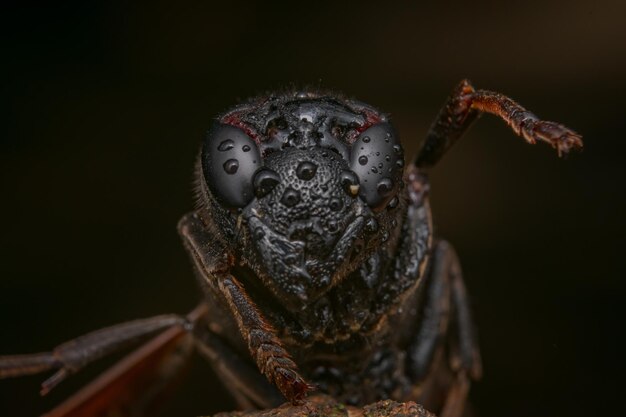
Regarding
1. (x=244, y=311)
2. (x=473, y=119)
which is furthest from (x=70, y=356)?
(x=473, y=119)

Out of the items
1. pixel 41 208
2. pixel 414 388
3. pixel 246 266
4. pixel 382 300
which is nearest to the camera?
pixel 246 266

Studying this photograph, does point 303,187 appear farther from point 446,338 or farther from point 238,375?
point 446,338

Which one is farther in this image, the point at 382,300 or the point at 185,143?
the point at 185,143

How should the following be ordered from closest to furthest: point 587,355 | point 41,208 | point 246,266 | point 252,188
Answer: point 252,188, point 246,266, point 587,355, point 41,208

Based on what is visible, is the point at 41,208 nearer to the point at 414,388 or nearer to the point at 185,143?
the point at 185,143

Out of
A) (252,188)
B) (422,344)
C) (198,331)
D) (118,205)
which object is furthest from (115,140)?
(252,188)

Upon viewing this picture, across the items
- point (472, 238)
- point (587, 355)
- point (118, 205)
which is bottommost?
point (587, 355)

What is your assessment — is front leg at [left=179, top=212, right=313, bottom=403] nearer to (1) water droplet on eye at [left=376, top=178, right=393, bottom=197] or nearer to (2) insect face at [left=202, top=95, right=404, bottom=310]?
(2) insect face at [left=202, top=95, right=404, bottom=310]

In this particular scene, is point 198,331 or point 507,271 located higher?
point 198,331
